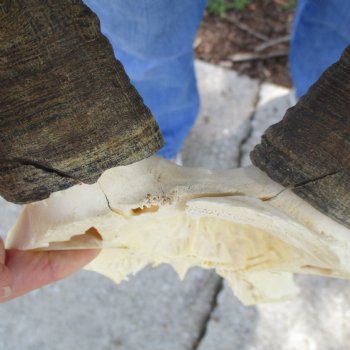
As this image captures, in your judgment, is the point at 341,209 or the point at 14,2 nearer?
the point at 14,2

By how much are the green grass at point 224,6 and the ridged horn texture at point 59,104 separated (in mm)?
1823

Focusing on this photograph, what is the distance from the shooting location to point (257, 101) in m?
2.19

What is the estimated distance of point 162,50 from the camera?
1.53m

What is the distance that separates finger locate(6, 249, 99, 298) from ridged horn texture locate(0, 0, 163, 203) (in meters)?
0.37

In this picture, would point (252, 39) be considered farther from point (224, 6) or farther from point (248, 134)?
point (248, 134)

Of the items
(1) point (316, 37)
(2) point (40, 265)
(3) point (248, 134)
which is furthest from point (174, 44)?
(2) point (40, 265)

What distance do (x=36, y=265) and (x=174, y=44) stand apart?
0.82 meters

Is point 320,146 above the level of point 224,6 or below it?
above

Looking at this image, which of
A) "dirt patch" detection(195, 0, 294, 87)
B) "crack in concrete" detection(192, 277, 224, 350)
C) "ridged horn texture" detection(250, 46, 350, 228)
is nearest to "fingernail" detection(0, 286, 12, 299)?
"ridged horn texture" detection(250, 46, 350, 228)

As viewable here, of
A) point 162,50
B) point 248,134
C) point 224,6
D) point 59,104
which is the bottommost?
point 248,134

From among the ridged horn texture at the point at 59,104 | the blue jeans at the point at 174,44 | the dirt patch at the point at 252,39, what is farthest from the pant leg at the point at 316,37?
the ridged horn texture at the point at 59,104

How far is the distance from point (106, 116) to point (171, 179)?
9.6 inches

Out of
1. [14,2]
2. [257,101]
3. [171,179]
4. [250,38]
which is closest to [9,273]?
[171,179]

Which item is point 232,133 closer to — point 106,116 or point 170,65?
point 170,65
